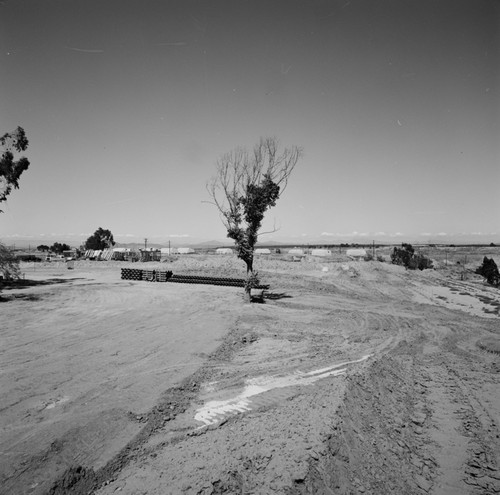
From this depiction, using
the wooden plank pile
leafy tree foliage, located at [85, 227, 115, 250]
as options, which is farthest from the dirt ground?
leafy tree foliage, located at [85, 227, 115, 250]

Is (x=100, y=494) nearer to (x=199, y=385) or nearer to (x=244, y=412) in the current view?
(x=244, y=412)

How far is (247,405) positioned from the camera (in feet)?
21.2

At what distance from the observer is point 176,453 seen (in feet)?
16.3

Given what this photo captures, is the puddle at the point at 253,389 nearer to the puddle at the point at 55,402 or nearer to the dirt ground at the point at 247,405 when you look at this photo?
the dirt ground at the point at 247,405

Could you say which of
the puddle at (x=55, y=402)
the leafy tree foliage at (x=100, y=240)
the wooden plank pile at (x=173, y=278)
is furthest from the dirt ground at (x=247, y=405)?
the leafy tree foliage at (x=100, y=240)

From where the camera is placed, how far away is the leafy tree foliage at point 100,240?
74.6 metres

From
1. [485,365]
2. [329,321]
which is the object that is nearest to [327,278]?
[329,321]

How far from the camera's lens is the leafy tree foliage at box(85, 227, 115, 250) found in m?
74.6

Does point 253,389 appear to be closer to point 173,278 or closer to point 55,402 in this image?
point 55,402

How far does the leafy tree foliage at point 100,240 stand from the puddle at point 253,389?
250 feet

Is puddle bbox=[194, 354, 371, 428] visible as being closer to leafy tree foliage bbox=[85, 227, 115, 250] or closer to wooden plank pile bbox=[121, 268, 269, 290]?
wooden plank pile bbox=[121, 268, 269, 290]

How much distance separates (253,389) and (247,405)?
82cm

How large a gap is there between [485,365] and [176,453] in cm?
946

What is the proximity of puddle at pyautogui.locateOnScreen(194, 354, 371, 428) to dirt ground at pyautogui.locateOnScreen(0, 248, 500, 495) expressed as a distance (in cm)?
5
